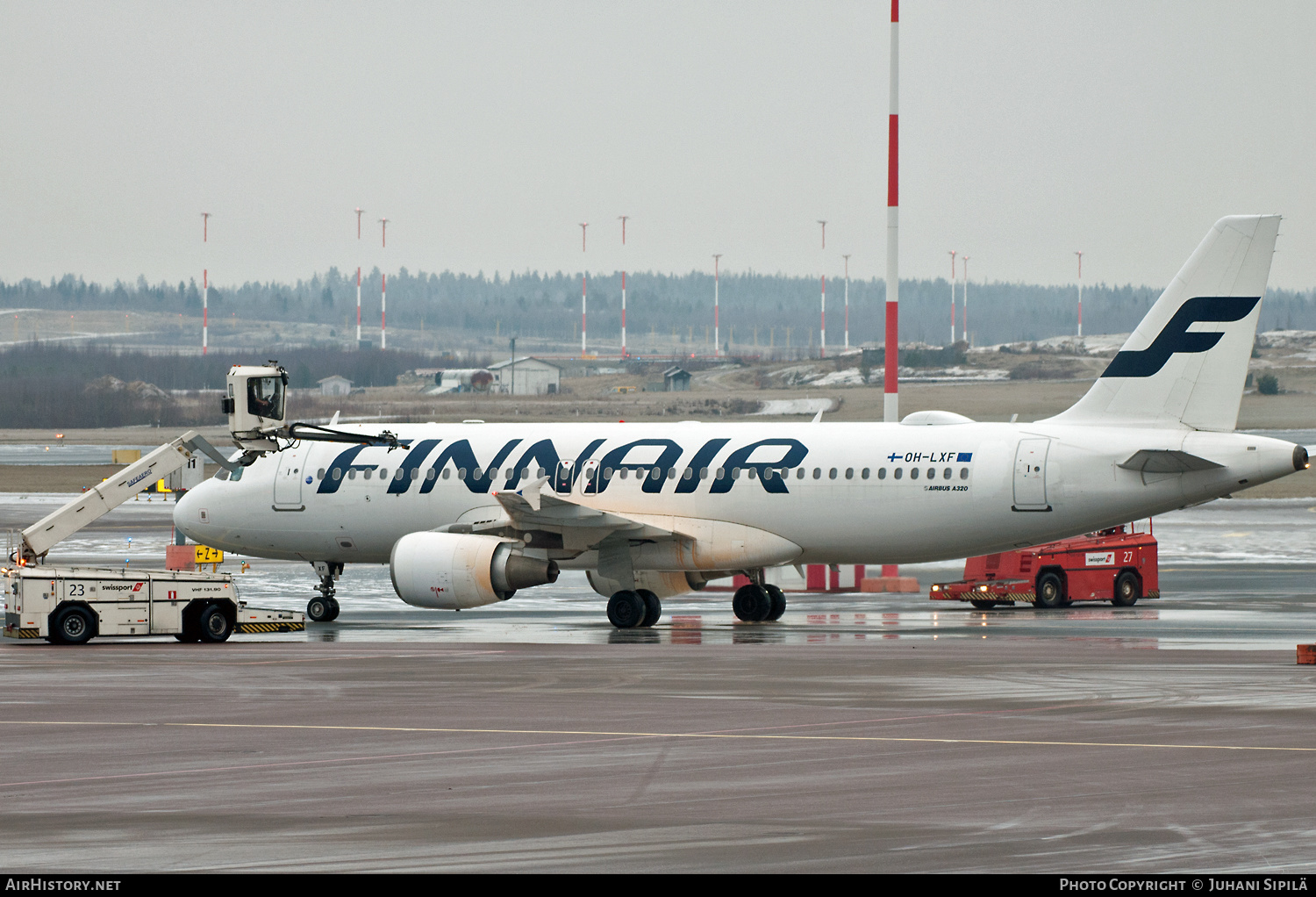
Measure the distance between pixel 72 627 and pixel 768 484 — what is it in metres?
12.7

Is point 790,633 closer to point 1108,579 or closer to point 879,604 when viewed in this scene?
point 879,604

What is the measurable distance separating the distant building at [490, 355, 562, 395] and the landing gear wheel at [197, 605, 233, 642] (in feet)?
386

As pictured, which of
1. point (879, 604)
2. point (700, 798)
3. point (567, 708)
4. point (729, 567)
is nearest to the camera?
point (700, 798)

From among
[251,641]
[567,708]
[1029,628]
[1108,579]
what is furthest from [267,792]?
[1108,579]

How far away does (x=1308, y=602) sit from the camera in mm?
33750

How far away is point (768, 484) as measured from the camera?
31.5 meters

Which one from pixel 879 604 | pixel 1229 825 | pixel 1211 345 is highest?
pixel 1211 345

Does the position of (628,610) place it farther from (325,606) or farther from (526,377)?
(526,377)

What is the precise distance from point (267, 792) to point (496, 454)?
20634 mm

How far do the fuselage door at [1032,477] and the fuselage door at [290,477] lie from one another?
14920mm

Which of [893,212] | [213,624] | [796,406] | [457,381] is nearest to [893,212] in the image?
[893,212]

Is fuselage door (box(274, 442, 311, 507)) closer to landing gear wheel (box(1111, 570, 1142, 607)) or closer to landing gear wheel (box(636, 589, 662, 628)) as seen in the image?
landing gear wheel (box(636, 589, 662, 628))

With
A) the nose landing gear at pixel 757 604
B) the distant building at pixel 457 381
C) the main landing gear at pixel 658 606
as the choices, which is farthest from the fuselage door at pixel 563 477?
the distant building at pixel 457 381

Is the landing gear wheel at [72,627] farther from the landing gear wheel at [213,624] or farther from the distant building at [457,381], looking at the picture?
the distant building at [457,381]
